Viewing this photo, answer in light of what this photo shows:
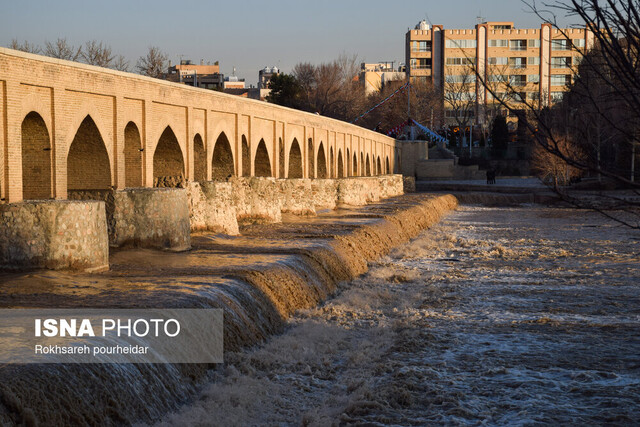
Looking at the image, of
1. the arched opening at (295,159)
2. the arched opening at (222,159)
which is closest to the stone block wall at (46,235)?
the arched opening at (222,159)

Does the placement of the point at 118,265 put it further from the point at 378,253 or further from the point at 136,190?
the point at 378,253

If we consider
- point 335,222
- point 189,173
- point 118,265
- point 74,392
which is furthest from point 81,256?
point 335,222

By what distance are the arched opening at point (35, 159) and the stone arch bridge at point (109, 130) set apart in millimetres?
18

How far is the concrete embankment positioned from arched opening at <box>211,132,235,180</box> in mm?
3241

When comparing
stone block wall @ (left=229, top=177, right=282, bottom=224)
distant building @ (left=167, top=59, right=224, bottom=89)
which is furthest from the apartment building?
stone block wall @ (left=229, top=177, right=282, bottom=224)

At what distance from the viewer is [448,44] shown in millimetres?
80875

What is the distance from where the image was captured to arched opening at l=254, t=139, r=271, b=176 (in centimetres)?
2745

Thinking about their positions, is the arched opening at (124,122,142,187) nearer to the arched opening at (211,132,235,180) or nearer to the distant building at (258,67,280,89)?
the arched opening at (211,132,235,180)

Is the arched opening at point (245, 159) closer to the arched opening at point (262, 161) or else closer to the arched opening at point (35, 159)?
the arched opening at point (262, 161)

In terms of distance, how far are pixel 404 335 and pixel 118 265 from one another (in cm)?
470

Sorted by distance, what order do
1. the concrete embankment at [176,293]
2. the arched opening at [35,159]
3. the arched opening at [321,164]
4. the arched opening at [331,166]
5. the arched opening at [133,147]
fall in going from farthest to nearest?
the arched opening at [331,166]
the arched opening at [321,164]
the arched opening at [133,147]
the arched opening at [35,159]
the concrete embankment at [176,293]

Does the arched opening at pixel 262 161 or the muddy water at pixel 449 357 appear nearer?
the muddy water at pixel 449 357

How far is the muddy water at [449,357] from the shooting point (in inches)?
318

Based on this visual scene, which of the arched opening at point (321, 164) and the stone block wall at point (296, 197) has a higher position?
the arched opening at point (321, 164)
